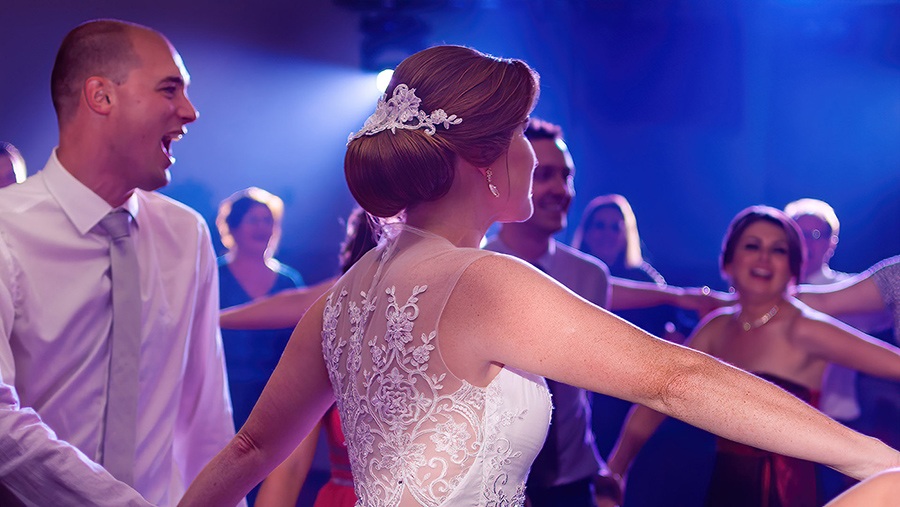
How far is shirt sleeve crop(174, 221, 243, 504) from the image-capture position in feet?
7.55

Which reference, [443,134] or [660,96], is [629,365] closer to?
[443,134]

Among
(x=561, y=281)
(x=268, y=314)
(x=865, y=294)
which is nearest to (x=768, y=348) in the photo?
(x=865, y=294)

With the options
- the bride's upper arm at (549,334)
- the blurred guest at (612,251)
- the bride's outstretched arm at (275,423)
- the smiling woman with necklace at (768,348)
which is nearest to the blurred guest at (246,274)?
the blurred guest at (612,251)

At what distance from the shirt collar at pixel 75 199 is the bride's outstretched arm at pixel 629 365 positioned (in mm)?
1169

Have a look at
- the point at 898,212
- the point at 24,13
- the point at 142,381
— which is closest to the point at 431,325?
the point at 142,381

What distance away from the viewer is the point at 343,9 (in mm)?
6531

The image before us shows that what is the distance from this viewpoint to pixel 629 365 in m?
1.16

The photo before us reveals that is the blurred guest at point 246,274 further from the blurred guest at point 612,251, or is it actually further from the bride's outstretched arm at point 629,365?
the bride's outstretched arm at point 629,365

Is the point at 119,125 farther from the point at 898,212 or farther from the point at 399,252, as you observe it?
the point at 898,212

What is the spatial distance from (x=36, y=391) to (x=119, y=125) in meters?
0.66

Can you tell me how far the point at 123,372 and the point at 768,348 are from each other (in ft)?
7.64

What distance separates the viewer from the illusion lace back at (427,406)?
54.7 inches

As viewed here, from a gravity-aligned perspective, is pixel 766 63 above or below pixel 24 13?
above

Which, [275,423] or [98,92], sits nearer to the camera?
[275,423]
